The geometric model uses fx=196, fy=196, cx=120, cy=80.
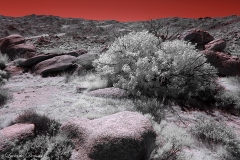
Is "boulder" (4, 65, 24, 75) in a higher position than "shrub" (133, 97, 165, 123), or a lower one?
higher

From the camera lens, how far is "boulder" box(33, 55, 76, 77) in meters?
10.3

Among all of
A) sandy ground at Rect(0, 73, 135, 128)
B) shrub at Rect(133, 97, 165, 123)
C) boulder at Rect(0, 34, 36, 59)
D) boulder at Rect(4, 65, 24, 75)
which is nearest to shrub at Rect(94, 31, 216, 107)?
shrub at Rect(133, 97, 165, 123)

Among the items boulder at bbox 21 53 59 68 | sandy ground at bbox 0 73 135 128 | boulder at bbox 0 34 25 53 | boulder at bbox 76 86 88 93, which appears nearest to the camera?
sandy ground at bbox 0 73 135 128

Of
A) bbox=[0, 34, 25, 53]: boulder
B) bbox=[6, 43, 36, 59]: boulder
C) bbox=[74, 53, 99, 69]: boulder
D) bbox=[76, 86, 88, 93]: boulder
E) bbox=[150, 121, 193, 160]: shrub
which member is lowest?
bbox=[150, 121, 193, 160]: shrub

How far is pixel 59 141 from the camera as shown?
381cm

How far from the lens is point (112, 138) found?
3580mm

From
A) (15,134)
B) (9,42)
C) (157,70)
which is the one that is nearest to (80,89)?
(157,70)

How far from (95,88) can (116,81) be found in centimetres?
92

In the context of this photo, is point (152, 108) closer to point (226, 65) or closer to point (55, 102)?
point (55, 102)

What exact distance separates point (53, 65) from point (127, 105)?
6.17 meters

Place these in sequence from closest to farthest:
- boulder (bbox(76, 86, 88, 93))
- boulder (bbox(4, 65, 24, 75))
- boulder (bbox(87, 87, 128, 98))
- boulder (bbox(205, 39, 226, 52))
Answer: boulder (bbox(87, 87, 128, 98)) < boulder (bbox(76, 86, 88, 93)) < boulder (bbox(4, 65, 24, 75)) < boulder (bbox(205, 39, 226, 52))

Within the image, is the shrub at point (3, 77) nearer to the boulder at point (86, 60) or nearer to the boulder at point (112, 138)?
A: the boulder at point (86, 60)

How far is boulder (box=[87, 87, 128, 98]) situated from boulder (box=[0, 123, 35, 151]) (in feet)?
10.7

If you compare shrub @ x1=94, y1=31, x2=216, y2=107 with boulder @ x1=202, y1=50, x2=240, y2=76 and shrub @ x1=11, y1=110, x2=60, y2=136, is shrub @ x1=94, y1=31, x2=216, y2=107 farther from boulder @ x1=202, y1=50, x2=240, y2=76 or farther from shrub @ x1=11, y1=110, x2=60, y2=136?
shrub @ x1=11, y1=110, x2=60, y2=136
